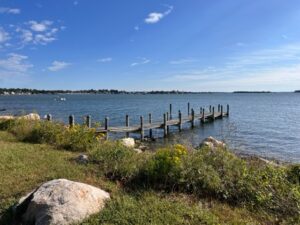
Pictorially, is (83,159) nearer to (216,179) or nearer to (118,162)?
(118,162)

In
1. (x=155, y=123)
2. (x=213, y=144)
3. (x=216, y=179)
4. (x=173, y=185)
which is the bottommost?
(x=155, y=123)

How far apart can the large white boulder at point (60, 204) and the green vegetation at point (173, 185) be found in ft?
0.70

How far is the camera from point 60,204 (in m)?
4.80

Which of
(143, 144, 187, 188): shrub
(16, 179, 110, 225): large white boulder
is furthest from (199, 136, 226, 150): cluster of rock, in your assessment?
(16, 179, 110, 225): large white boulder

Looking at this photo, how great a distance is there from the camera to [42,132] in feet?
39.9

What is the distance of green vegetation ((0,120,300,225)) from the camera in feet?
16.6

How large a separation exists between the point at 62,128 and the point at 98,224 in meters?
8.34

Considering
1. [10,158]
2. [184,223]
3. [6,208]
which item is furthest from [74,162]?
[184,223]

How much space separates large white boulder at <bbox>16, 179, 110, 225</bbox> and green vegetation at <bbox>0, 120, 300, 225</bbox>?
0.21 m

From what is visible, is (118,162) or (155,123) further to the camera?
(155,123)

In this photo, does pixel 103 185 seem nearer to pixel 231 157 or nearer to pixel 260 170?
pixel 231 157

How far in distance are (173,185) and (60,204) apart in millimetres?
2358

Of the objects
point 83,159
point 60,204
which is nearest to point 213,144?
point 83,159

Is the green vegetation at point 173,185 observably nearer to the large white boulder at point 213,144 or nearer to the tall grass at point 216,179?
the tall grass at point 216,179
